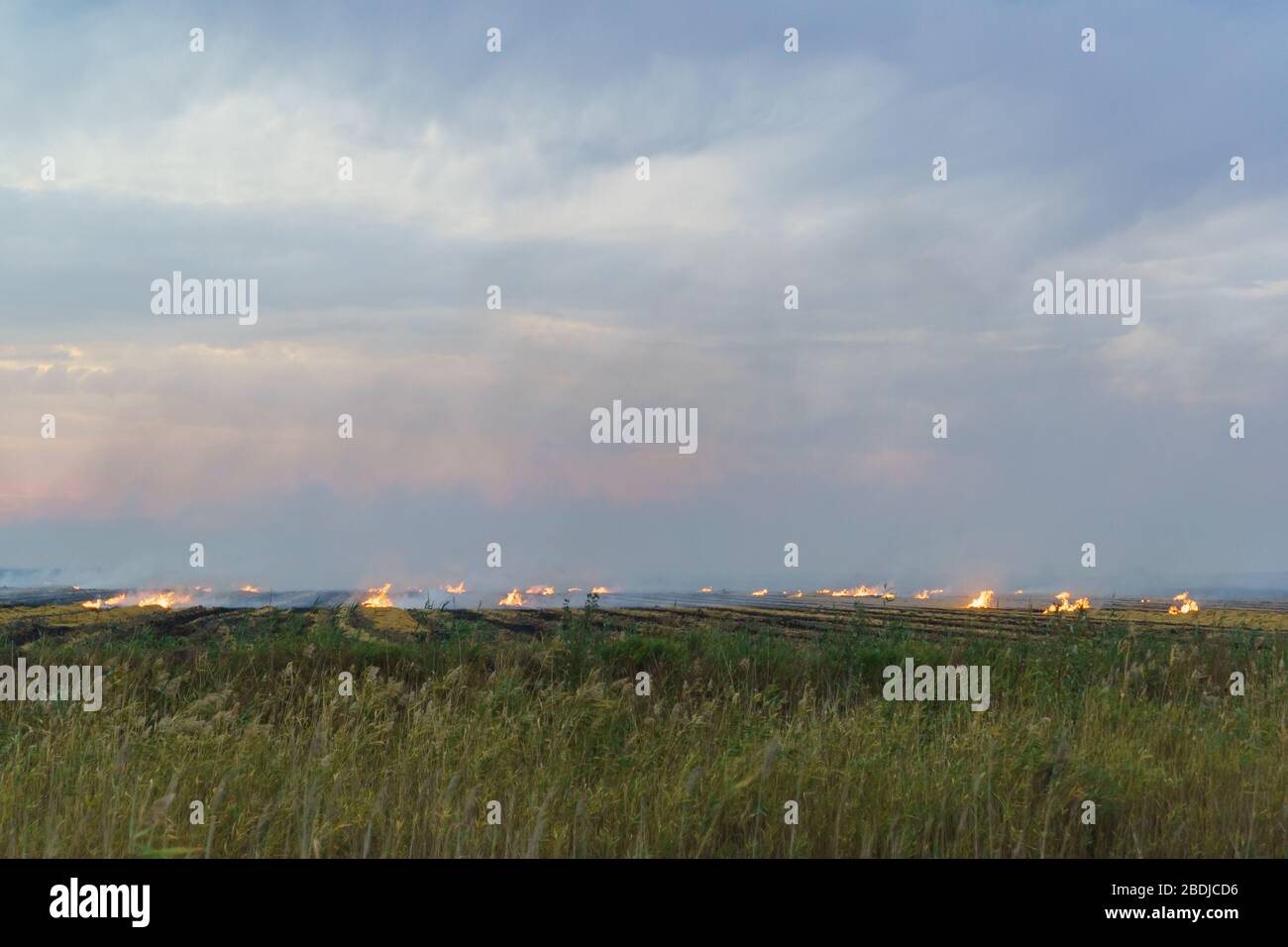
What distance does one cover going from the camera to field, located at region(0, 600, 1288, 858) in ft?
16.7

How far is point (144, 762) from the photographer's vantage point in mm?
6059

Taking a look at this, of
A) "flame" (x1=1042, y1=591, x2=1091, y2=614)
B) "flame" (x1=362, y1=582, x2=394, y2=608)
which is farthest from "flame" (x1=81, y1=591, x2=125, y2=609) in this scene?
"flame" (x1=1042, y1=591, x2=1091, y2=614)

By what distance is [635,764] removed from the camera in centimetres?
635

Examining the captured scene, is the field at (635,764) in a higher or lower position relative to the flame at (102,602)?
lower

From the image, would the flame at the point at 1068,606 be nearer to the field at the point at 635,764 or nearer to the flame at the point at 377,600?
the field at the point at 635,764

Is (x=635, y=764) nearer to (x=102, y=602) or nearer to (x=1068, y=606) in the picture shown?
(x=1068, y=606)

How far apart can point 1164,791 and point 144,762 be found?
6.66 m

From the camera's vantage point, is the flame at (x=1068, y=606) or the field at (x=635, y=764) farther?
the flame at (x=1068, y=606)

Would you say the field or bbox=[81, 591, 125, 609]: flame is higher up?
bbox=[81, 591, 125, 609]: flame

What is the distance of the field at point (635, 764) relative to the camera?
509 centimetres

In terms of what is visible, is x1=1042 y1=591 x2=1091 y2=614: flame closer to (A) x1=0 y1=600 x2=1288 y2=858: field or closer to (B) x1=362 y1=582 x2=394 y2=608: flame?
(A) x1=0 y1=600 x2=1288 y2=858: field

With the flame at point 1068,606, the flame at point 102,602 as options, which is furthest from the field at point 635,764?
the flame at point 102,602
